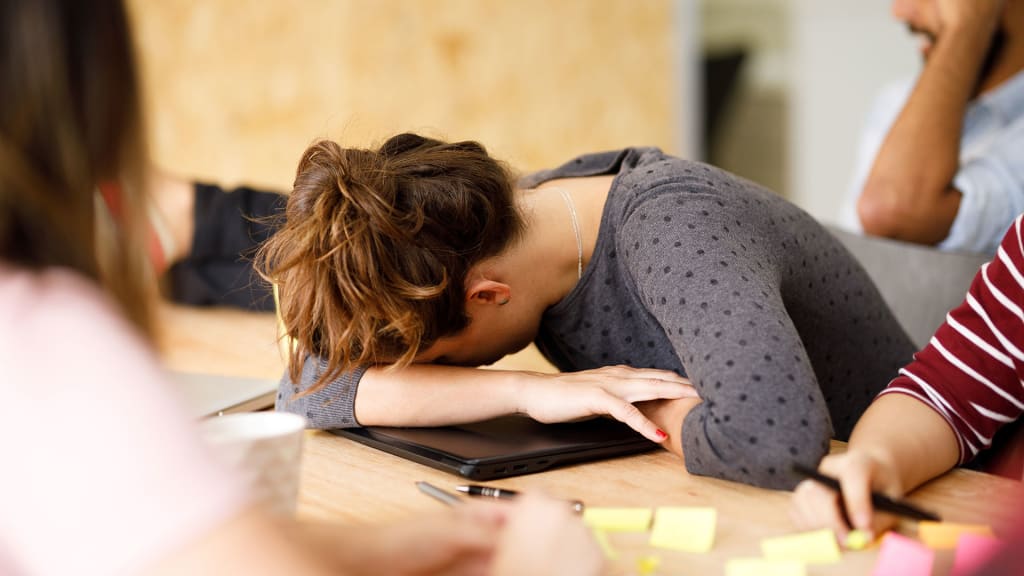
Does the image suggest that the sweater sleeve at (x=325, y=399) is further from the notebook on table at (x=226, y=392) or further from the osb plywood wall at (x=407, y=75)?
the osb plywood wall at (x=407, y=75)

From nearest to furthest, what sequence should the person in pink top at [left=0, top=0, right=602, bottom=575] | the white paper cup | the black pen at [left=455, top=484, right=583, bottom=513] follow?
the person in pink top at [left=0, top=0, right=602, bottom=575]
the white paper cup
the black pen at [left=455, top=484, right=583, bottom=513]

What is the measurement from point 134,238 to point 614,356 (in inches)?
28.5

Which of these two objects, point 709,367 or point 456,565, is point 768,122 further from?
point 456,565

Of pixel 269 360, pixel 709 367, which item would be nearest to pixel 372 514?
pixel 709 367

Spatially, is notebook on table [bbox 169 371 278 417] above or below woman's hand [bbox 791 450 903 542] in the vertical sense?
below

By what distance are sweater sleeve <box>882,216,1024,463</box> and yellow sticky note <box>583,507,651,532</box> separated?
0.34 meters

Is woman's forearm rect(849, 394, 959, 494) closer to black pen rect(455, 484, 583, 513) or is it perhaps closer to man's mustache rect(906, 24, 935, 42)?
black pen rect(455, 484, 583, 513)

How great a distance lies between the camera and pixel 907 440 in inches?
32.4

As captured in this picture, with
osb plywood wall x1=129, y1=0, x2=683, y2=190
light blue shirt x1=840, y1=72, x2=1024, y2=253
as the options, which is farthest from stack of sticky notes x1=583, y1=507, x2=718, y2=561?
osb plywood wall x1=129, y1=0, x2=683, y2=190

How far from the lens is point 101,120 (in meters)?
0.46

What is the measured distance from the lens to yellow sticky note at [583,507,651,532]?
0.72 meters

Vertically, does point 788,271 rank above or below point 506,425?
above

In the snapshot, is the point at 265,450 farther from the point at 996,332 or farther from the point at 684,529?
the point at 996,332

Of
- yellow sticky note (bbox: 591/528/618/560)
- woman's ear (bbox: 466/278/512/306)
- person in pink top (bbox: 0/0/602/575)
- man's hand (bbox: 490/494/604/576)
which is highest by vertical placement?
person in pink top (bbox: 0/0/602/575)
